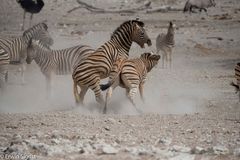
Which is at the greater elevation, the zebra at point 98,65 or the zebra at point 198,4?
the zebra at point 198,4

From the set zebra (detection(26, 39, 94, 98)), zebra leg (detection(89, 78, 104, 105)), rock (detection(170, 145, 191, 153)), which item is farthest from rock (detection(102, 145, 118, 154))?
zebra (detection(26, 39, 94, 98))

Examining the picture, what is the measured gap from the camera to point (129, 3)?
1353 inches

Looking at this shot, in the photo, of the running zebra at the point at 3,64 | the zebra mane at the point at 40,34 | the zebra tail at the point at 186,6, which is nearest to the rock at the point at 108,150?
the running zebra at the point at 3,64

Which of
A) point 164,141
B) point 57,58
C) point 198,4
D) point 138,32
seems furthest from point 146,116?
point 198,4

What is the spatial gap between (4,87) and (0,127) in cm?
424

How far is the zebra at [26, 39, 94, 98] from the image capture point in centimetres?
1474

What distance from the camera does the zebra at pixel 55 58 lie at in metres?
14.7

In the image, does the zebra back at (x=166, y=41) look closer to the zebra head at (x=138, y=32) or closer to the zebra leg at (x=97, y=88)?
the zebra head at (x=138, y=32)

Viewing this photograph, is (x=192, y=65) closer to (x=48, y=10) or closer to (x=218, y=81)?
(x=218, y=81)

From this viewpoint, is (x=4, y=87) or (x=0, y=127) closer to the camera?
(x=0, y=127)

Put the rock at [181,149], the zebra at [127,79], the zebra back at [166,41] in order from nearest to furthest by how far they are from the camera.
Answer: the rock at [181,149], the zebra at [127,79], the zebra back at [166,41]

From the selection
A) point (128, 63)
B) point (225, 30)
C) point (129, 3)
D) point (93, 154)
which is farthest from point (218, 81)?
point (129, 3)

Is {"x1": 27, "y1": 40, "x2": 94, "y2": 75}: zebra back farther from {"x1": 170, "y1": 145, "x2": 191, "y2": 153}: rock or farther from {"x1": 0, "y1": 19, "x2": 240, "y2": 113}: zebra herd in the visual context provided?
{"x1": 170, "y1": 145, "x2": 191, "y2": 153}: rock

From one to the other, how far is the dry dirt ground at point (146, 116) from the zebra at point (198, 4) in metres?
9.57
